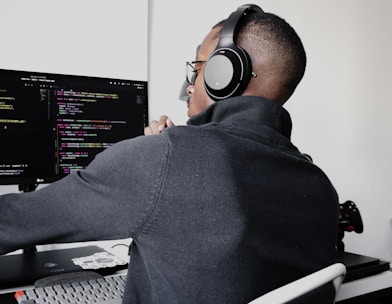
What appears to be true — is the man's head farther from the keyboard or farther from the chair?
the keyboard

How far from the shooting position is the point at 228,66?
0.83 m

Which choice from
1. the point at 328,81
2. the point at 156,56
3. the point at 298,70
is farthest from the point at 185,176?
the point at 328,81

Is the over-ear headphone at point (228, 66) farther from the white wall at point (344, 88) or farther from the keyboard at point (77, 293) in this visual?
the white wall at point (344, 88)

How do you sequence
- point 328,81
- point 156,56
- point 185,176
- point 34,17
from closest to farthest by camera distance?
point 185,176 < point 34,17 < point 156,56 < point 328,81

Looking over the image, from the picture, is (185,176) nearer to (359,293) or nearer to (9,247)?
(9,247)

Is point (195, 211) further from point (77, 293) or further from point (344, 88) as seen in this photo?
point (344, 88)

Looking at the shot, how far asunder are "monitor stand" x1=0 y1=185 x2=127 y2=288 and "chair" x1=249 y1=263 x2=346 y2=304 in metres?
0.65

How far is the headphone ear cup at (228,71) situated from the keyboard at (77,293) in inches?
19.0

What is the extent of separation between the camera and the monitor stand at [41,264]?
104cm

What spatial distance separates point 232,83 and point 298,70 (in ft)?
0.51

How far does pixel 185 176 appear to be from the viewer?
62cm

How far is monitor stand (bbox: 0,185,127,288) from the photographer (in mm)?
1043

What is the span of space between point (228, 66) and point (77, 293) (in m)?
0.57

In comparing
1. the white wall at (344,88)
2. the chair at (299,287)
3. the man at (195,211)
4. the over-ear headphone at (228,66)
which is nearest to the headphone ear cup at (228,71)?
the over-ear headphone at (228,66)
